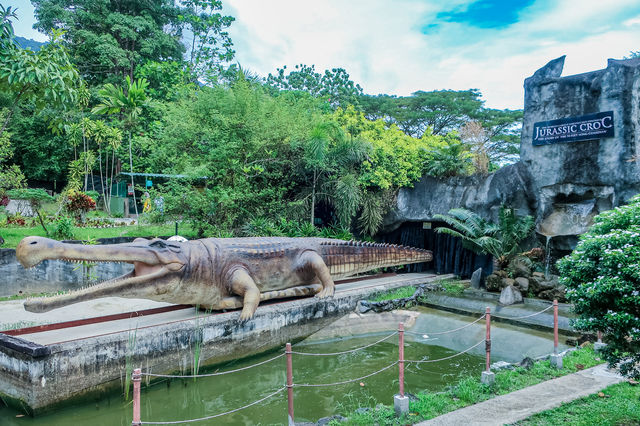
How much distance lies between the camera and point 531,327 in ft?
23.8

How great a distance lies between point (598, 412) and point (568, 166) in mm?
7483

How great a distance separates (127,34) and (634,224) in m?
22.3

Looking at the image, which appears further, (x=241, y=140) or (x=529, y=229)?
(x=241, y=140)

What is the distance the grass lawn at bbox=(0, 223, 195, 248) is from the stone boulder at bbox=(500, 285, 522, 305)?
26.0 feet

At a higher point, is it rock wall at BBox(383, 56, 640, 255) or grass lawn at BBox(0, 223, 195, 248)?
rock wall at BBox(383, 56, 640, 255)

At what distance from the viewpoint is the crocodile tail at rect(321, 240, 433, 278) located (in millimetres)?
8656

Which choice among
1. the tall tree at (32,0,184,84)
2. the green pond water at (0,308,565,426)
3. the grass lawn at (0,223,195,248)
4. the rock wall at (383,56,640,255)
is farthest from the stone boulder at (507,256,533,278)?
the tall tree at (32,0,184,84)

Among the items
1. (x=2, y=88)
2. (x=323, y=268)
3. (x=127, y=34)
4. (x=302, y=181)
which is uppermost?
(x=127, y=34)

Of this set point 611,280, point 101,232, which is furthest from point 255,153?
point 611,280

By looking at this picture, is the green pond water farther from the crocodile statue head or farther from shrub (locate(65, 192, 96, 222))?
shrub (locate(65, 192, 96, 222))

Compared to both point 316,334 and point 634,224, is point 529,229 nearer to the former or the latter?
point 316,334

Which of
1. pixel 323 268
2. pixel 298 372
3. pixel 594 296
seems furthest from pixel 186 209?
pixel 594 296

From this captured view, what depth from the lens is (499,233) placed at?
33.1ft

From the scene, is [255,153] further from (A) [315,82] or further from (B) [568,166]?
(A) [315,82]
